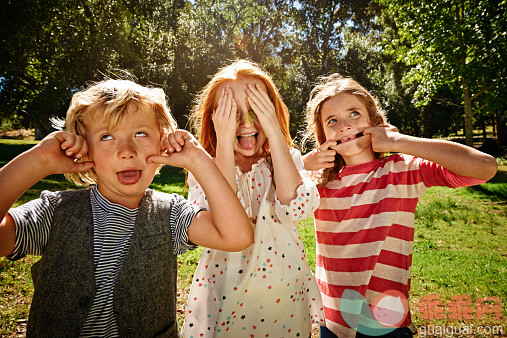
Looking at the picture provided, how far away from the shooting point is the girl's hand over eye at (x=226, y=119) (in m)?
1.86

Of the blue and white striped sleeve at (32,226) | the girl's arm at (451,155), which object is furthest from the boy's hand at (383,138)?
the blue and white striped sleeve at (32,226)

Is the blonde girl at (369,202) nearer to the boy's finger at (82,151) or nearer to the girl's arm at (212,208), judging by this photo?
the girl's arm at (212,208)

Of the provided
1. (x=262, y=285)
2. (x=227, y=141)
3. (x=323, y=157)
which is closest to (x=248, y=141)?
(x=227, y=141)

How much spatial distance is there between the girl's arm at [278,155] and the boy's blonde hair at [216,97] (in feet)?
0.97

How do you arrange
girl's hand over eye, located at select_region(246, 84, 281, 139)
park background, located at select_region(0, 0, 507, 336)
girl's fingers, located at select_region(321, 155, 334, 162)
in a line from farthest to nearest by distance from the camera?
park background, located at select_region(0, 0, 507, 336) < girl's fingers, located at select_region(321, 155, 334, 162) < girl's hand over eye, located at select_region(246, 84, 281, 139)

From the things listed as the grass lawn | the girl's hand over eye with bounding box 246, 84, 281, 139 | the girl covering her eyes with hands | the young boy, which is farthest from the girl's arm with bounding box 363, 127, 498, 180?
the grass lawn

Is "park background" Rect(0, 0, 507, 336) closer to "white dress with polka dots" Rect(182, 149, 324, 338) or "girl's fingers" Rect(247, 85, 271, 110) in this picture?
"white dress with polka dots" Rect(182, 149, 324, 338)

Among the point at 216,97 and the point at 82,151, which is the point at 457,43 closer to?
the point at 216,97

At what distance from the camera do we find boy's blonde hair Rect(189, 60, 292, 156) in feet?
6.82

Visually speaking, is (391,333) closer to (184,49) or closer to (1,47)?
(1,47)

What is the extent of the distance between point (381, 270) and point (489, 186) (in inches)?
396

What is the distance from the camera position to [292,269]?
1.79 m

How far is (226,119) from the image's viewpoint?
73.6 inches

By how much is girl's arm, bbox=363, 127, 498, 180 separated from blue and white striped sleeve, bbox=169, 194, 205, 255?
1.36 meters
